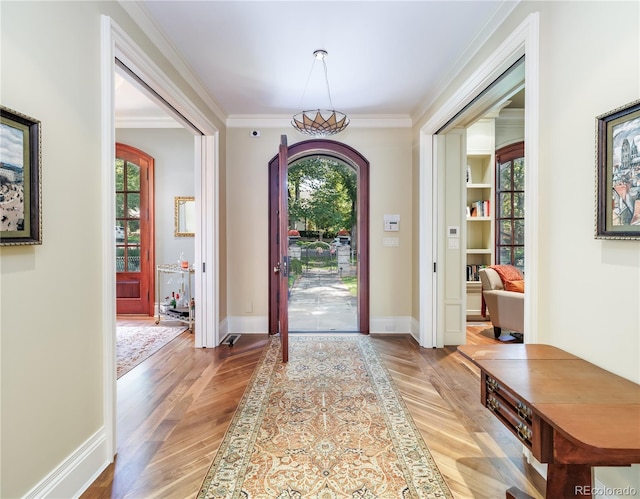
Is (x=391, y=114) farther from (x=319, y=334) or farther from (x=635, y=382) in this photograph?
(x=635, y=382)

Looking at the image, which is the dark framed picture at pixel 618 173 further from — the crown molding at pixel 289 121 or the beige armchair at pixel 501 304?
the crown molding at pixel 289 121

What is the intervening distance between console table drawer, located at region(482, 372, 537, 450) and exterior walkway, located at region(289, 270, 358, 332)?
3.15m

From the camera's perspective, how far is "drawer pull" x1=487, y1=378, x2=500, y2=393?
55.6 inches

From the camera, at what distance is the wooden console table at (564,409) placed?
95 centimetres

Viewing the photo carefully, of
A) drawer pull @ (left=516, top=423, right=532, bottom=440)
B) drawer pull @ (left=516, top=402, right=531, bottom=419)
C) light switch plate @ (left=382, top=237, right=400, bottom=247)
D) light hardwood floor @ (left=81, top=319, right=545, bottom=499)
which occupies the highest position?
light switch plate @ (left=382, top=237, right=400, bottom=247)

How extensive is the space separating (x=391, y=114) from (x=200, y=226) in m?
2.65

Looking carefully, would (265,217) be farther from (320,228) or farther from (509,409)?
(509,409)

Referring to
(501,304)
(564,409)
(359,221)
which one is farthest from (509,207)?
(564,409)

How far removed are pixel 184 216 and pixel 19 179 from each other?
155 inches

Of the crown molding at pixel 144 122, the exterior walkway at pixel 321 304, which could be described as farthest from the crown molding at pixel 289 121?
the exterior walkway at pixel 321 304

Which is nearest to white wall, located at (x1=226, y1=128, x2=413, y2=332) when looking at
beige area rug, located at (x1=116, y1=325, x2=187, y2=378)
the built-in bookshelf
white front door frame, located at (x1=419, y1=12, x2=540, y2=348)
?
white front door frame, located at (x1=419, y1=12, x2=540, y2=348)

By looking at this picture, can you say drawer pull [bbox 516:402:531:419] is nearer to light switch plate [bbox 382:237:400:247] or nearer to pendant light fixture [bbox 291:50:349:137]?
pendant light fixture [bbox 291:50:349:137]

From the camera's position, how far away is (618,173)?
4.48 ft

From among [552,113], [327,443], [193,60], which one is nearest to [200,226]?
[193,60]
